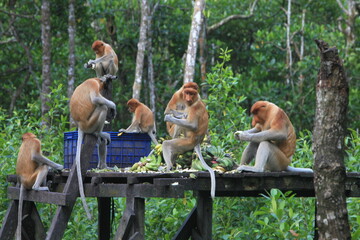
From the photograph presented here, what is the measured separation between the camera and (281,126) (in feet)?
17.2

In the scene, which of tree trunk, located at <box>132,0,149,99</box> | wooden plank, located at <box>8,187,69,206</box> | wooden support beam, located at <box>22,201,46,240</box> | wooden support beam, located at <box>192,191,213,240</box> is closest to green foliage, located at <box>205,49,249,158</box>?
wooden support beam, located at <box>192,191,213,240</box>

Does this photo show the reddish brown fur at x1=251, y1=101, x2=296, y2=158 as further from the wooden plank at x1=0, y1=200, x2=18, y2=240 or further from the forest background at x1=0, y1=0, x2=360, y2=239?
the forest background at x1=0, y1=0, x2=360, y2=239

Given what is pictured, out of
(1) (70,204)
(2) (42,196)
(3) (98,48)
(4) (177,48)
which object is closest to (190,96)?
(1) (70,204)

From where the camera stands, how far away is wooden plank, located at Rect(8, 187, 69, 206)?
4.95 m

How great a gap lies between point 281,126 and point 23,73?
10.0 meters

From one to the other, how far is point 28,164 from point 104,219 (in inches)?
46.0

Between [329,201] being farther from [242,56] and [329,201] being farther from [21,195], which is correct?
[242,56]

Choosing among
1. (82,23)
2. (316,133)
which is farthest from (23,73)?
(316,133)

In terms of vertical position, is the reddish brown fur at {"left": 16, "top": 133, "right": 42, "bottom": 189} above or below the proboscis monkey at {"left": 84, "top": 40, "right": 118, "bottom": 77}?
below

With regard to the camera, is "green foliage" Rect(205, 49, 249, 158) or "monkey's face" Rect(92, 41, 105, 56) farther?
"green foliage" Rect(205, 49, 249, 158)

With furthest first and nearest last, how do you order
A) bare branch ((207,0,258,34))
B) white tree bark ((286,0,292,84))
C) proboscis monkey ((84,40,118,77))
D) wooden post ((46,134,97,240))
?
white tree bark ((286,0,292,84)) → bare branch ((207,0,258,34)) → proboscis monkey ((84,40,118,77)) → wooden post ((46,134,97,240))

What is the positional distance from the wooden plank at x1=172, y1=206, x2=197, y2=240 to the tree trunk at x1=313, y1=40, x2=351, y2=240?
79.2 inches

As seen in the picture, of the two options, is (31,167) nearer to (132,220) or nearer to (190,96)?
(132,220)

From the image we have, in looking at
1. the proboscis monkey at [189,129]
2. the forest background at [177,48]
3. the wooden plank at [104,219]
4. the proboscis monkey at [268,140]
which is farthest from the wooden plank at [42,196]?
the forest background at [177,48]
